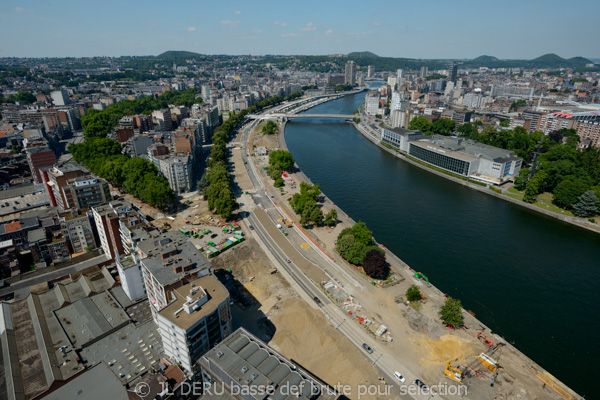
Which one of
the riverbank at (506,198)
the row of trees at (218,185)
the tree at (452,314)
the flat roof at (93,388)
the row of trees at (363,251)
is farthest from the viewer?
the riverbank at (506,198)

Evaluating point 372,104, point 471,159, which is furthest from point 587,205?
point 372,104

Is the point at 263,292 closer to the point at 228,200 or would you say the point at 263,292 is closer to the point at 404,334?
the point at 404,334

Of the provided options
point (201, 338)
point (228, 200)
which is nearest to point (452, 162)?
point (228, 200)

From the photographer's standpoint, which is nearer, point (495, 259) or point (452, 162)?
point (495, 259)

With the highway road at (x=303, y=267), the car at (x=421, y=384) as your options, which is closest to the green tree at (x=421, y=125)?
the highway road at (x=303, y=267)

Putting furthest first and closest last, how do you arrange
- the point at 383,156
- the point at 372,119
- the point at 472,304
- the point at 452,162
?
1. the point at 372,119
2. the point at 383,156
3. the point at 452,162
4. the point at 472,304

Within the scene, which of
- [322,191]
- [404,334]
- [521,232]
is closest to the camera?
[404,334]

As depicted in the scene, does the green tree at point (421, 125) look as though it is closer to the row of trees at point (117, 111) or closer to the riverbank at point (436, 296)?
the riverbank at point (436, 296)
